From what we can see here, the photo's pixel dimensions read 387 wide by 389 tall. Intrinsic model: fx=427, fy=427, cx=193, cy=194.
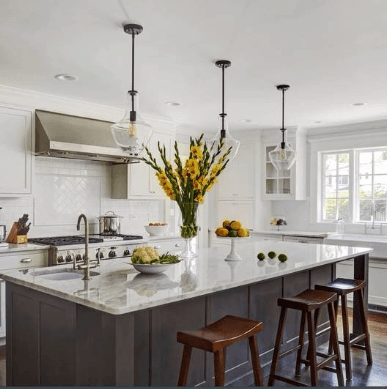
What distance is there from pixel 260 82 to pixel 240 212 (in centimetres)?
323

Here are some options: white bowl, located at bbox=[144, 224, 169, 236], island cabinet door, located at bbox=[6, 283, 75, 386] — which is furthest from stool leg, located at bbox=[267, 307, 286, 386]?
white bowl, located at bbox=[144, 224, 169, 236]

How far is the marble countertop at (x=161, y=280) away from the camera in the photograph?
203 cm

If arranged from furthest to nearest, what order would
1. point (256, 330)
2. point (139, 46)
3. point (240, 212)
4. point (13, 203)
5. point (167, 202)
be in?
point (240, 212) → point (167, 202) → point (13, 203) → point (139, 46) → point (256, 330)

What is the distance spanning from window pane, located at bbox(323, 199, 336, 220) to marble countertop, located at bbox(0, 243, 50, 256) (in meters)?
4.29

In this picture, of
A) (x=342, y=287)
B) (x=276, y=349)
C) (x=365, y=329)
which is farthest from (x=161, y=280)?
(x=365, y=329)

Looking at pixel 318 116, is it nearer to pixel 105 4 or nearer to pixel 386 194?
pixel 386 194

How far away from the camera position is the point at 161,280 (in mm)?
2492

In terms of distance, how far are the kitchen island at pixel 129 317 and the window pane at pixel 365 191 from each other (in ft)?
10.5

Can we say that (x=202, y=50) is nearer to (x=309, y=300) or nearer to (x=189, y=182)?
(x=189, y=182)

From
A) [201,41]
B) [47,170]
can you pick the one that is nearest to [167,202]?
[47,170]

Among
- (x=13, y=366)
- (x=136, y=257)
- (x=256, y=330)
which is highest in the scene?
(x=136, y=257)

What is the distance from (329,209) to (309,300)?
12.6 feet

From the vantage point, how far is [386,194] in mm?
6086

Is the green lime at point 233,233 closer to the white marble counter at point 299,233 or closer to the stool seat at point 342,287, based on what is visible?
the stool seat at point 342,287
